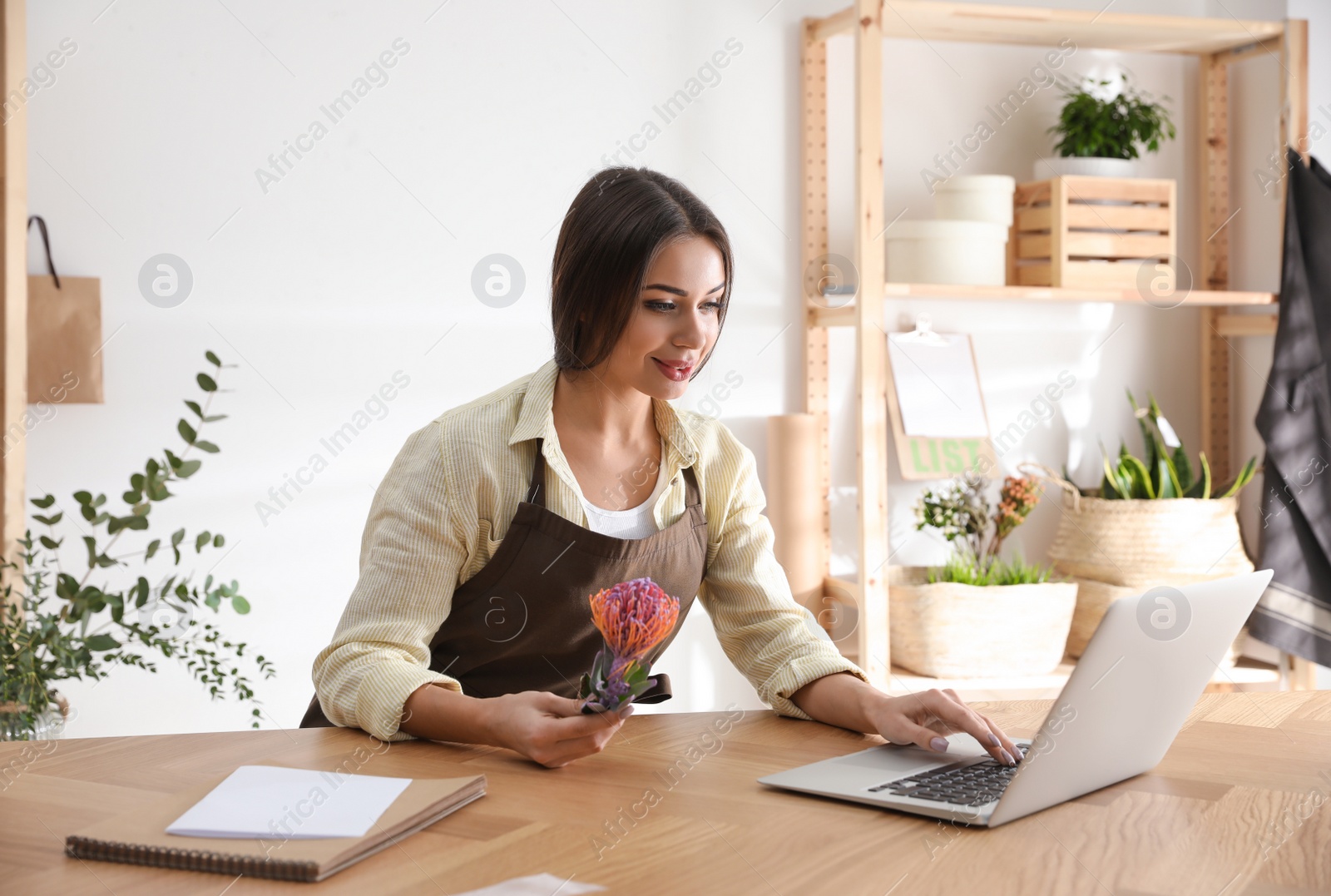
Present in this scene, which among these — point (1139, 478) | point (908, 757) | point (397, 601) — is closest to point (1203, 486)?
point (1139, 478)

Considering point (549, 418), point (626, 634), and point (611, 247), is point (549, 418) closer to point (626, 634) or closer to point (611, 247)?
point (611, 247)

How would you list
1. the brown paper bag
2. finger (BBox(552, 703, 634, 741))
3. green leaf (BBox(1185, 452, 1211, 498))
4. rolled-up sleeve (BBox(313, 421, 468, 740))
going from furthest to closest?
green leaf (BBox(1185, 452, 1211, 498)) < the brown paper bag < rolled-up sleeve (BBox(313, 421, 468, 740)) < finger (BBox(552, 703, 634, 741))

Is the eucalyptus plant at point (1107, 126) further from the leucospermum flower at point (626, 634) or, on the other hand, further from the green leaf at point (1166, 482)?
the leucospermum flower at point (626, 634)

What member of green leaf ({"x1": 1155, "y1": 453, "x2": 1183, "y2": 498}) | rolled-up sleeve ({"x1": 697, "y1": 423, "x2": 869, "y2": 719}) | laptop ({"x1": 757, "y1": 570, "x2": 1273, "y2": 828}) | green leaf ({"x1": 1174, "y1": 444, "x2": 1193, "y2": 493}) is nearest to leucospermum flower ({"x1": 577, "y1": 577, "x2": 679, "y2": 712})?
laptop ({"x1": 757, "y1": 570, "x2": 1273, "y2": 828})

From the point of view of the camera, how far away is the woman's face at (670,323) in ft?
5.09

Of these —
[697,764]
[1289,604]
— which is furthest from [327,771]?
[1289,604]

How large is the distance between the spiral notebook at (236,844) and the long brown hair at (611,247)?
2.39ft

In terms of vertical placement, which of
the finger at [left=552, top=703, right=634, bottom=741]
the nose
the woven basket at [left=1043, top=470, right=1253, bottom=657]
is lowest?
the woven basket at [left=1043, top=470, right=1253, bottom=657]

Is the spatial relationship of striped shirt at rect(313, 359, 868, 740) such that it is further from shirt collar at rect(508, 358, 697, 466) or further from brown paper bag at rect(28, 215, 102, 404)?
brown paper bag at rect(28, 215, 102, 404)

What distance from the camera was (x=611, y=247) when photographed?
1.55 metres

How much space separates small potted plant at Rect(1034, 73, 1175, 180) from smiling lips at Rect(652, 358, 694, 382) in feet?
5.81

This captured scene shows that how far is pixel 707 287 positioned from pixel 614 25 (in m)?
1.49

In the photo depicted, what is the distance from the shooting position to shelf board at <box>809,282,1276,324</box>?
2.73 meters

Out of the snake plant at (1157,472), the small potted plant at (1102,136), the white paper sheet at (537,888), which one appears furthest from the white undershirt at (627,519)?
the small potted plant at (1102,136)
